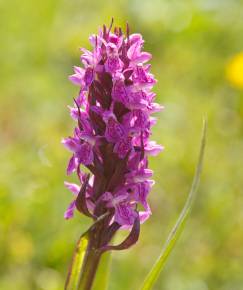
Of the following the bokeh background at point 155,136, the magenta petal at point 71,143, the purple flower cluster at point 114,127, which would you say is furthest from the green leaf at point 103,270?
the bokeh background at point 155,136

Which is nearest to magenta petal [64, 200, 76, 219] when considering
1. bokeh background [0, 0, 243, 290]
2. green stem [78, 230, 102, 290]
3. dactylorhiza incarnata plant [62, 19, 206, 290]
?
dactylorhiza incarnata plant [62, 19, 206, 290]

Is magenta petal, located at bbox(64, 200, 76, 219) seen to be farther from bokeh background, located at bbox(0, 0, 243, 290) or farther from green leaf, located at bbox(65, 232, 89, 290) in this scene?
bokeh background, located at bbox(0, 0, 243, 290)

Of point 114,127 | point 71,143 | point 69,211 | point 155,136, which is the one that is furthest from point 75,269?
point 155,136

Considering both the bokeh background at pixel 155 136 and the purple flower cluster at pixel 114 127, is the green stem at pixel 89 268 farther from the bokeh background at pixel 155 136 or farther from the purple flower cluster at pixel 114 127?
the bokeh background at pixel 155 136

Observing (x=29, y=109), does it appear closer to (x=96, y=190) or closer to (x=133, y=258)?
(x=133, y=258)

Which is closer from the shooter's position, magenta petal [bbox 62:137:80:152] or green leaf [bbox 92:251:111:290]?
magenta petal [bbox 62:137:80:152]

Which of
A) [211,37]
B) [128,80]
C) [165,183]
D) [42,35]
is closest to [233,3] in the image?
[211,37]

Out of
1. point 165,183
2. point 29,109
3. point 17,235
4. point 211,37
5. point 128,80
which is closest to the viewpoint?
point 128,80

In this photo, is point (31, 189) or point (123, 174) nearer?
point (123, 174)
